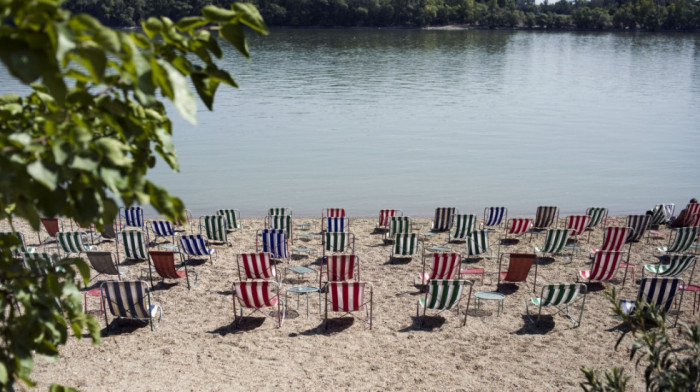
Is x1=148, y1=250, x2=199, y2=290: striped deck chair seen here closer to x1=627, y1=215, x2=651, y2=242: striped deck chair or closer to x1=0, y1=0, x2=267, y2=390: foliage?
x1=0, y1=0, x2=267, y2=390: foliage

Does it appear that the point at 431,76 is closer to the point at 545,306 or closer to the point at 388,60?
the point at 388,60

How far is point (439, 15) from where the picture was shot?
12450cm

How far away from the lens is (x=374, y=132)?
31.9 meters

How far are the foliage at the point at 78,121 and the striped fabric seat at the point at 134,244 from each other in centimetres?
900

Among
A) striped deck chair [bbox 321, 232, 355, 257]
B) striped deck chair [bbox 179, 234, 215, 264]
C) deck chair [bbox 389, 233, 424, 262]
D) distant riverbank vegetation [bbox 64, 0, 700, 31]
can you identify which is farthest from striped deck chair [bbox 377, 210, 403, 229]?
distant riverbank vegetation [bbox 64, 0, 700, 31]

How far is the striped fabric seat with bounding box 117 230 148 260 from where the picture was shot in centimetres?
1173

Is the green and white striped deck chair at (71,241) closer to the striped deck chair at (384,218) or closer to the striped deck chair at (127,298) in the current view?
the striped deck chair at (127,298)

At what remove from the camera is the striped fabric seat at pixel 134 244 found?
11.7 m

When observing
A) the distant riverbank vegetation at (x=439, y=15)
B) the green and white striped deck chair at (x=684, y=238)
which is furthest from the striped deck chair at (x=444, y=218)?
the distant riverbank vegetation at (x=439, y=15)

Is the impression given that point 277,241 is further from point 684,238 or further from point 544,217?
point 684,238

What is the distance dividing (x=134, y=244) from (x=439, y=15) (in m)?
119

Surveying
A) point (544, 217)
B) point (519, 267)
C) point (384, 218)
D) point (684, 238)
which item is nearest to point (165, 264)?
point (519, 267)

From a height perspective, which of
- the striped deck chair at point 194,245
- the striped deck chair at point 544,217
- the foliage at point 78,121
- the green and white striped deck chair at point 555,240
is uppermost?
the foliage at point 78,121

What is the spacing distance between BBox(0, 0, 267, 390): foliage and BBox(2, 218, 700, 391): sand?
5325 mm
